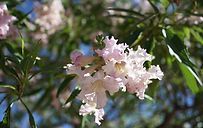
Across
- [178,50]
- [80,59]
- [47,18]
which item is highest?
[47,18]

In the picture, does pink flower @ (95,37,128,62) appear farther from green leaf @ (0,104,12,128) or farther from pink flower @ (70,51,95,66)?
green leaf @ (0,104,12,128)

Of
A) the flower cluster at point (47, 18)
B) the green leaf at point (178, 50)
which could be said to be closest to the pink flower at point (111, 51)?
the green leaf at point (178, 50)

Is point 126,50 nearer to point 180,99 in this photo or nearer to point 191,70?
point 191,70

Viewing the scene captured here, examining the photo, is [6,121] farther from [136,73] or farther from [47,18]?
[47,18]

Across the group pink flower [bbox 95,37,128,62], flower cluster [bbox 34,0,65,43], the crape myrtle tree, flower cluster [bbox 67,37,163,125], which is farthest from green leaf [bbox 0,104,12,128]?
flower cluster [bbox 34,0,65,43]

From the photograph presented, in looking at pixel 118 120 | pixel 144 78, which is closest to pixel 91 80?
pixel 144 78

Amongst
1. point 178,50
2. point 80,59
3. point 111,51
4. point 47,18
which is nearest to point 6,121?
point 80,59
